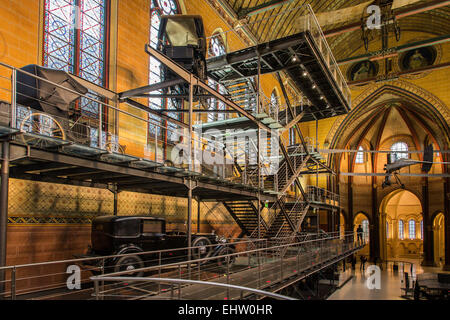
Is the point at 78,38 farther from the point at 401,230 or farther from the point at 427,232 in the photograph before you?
the point at 401,230

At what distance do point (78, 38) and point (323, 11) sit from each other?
17.2 m

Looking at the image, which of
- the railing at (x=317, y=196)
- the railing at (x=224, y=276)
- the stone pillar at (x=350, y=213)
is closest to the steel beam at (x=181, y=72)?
the railing at (x=224, y=276)

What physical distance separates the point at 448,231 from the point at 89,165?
95.6 ft

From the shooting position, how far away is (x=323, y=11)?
23.2 m

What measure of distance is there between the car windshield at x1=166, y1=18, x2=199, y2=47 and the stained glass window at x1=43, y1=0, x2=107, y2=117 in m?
2.15

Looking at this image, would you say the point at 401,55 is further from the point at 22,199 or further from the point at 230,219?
the point at 22,199

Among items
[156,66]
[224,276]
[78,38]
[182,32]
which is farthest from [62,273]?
[156,66]

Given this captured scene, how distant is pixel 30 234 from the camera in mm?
8867

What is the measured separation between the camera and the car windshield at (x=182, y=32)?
1247 cm

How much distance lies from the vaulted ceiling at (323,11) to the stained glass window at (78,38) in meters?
5.53

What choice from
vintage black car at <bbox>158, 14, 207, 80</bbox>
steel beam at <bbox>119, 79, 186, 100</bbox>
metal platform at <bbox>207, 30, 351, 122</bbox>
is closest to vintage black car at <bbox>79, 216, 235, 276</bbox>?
steel beam at <bbox>119, 79, 186, 100</bbox>
